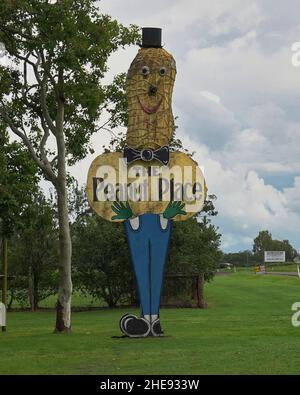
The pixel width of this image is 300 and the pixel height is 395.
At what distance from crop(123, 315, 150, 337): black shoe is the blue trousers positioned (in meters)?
0.24

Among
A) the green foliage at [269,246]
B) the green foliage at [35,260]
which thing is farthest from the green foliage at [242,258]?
the green foliage at [35,260]

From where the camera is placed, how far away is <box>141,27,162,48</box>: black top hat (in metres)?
19.0

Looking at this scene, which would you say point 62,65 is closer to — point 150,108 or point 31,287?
point 150,108

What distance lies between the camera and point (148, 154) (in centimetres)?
1853

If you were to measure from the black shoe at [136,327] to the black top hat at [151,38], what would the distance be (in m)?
6.68

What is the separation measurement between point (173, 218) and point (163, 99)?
291cm

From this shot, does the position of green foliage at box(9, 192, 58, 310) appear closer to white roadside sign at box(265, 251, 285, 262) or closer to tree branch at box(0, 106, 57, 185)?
tree branch at box(0, 106, 57, 185)

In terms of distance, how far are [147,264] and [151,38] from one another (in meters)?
5.61

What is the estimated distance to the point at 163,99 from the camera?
1867 cm

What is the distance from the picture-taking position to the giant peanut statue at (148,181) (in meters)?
18.1

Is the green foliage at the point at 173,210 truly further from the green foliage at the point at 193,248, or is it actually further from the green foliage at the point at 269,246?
the green foliage at the point at 269,246

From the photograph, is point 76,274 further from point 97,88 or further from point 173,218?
point 173,218
